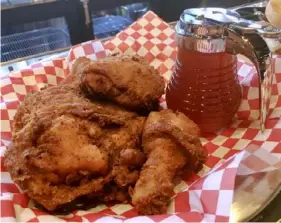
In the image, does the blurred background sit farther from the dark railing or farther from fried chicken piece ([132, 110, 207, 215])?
fried chicken piece ([132, 110, 207, 215])

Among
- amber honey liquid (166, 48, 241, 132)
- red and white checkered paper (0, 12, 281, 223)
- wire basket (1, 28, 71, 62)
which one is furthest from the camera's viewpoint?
wire basket (1, 28, 71, 62)

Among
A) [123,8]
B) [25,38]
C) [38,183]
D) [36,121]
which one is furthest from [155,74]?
[123,8]

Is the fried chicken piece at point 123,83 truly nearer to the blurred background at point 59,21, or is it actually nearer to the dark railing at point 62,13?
the blurred background at point 59,21

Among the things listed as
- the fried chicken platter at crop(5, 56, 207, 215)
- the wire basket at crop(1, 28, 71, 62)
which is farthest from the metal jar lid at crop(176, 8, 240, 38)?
the wire basket at crop(1, 28, 71, 62)

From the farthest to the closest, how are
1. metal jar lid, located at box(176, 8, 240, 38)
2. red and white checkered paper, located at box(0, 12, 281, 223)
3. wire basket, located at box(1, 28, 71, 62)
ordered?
wire basket, located at box(1, 28, 71, 62), metal jar lid, located at box(176, 8, 240, 38), red and white checkered paper, located at box(0, 12, 281, 223)

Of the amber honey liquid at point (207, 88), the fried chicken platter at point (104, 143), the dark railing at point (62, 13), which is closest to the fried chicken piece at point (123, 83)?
the fried chicken platter at point (104, 143)

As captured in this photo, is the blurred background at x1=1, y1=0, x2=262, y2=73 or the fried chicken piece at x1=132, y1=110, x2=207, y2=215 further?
the blurred background at x1=1, y1=0, x2=262, y2=73

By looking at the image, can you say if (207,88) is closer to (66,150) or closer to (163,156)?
(163,156)

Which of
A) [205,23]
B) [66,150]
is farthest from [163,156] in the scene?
[205,23]
